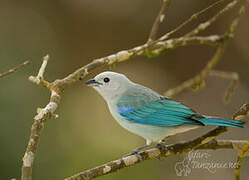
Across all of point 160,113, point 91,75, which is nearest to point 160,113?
point 160,113

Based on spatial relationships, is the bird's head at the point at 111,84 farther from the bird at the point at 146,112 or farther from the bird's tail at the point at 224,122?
the bird's tail at the point at 224,122

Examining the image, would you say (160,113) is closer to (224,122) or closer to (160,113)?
(160,113)

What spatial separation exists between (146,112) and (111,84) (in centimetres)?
57

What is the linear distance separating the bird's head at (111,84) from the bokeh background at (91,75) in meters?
2.08

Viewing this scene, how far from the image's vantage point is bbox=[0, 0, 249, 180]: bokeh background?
22.1 ft

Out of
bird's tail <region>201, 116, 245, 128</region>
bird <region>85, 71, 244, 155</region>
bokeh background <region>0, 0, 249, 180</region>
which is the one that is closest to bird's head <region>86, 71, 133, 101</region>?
bird <region>85, 71, 244, 155</region>

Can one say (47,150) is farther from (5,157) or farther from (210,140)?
(210,140)

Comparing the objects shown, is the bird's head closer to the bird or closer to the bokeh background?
the bird

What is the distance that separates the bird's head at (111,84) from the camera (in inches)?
186

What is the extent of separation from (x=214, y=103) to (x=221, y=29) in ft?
5.57

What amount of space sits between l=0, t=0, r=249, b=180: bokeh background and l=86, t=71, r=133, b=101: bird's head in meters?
2.08

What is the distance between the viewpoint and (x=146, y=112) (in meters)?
4.52

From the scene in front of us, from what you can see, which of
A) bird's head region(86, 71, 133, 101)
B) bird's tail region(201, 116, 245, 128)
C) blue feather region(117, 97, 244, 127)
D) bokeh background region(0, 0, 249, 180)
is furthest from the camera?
bokeh background region(0, 0, 249, 180)

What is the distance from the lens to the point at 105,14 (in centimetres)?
934
